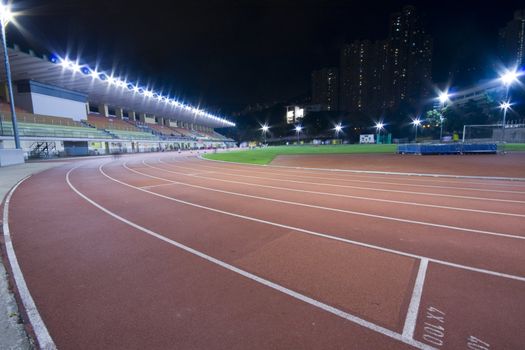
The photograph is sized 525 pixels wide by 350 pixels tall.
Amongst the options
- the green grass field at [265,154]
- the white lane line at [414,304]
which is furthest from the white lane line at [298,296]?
the green grass field at [265,154]

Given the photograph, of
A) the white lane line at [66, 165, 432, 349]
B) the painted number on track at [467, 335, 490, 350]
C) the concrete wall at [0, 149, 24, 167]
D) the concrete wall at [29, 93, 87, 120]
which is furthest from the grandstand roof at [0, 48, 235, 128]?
the painted number on track at [467, 335, 490, 350]

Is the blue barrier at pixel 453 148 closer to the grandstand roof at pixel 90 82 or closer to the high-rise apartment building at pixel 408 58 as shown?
the grandstand roof at pixel 90 82

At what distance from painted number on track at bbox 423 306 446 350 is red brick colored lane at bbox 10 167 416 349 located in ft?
1.24

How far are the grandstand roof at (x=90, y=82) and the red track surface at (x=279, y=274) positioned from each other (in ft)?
129

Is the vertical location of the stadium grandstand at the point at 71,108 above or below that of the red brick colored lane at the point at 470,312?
above

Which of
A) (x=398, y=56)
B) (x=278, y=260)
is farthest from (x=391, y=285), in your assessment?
(x=398, y=56)

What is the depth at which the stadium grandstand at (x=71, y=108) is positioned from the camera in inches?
1387

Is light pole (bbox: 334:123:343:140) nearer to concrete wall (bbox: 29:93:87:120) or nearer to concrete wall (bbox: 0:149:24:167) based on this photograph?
concrete wall (bbox: 29:93:87:120)

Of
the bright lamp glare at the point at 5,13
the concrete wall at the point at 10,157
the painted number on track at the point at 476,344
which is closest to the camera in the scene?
the painted number on track at the point at 476,344

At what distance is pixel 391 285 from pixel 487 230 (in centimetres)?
378

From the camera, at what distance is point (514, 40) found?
110625 mm

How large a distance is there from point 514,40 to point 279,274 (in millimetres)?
162413

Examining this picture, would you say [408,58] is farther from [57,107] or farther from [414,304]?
[414,304]

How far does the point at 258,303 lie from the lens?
3.29m
